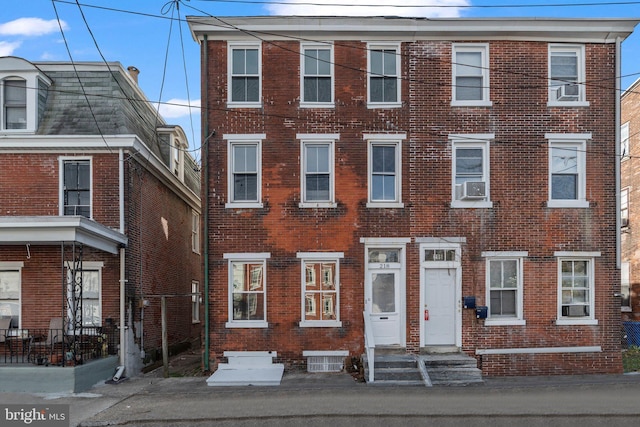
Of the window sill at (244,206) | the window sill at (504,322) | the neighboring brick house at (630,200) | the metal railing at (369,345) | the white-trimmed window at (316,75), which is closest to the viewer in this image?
the metal railing at (369,345)

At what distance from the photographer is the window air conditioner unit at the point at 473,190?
13805 mm

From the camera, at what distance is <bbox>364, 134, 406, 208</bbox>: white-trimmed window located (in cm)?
1418

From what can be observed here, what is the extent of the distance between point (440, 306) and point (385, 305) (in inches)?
56.6

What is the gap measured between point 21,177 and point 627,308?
2207 centimetres

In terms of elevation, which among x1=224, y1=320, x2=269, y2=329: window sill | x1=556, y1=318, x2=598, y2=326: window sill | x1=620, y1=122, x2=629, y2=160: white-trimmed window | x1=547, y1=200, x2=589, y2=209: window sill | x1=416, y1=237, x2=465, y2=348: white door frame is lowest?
x1=224, y1=320, x2=269, y2=329: window sill

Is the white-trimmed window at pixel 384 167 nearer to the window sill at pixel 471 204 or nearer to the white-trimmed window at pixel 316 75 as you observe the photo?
the window sill at pixel 471 204

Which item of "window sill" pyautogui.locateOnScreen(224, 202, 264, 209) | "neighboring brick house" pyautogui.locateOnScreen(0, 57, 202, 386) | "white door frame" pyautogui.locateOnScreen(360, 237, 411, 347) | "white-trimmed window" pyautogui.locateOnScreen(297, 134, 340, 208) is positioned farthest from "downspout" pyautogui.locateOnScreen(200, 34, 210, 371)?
"white door frame" pyautogui.locateOnScreen(360, 237, 411, 347)

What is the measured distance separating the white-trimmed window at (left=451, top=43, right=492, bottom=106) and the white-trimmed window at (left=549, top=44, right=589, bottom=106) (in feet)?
5.90

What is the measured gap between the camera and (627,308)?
70.1 ft

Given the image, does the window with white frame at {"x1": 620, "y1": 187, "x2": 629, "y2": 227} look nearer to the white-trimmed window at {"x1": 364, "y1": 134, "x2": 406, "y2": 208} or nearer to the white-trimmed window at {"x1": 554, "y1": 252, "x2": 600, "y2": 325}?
the white-trimmed window at {"x1": 554, "y1": 252, "x2": 600, "y2": 325}

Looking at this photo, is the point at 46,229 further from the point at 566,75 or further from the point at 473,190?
the point at 566,75

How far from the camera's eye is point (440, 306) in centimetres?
1401

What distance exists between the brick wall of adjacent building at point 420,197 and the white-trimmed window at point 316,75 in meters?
0.21

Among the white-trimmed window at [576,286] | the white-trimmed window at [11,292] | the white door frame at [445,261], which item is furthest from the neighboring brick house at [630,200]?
the white-trimmed window at [11,292]
